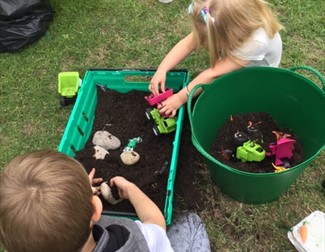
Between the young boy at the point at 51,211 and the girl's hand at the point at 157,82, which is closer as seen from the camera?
the young boy at the point at 51,211

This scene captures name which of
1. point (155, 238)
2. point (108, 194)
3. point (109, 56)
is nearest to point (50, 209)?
point (155, 238)

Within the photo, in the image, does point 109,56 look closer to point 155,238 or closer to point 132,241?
point 155,238

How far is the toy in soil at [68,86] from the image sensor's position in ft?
6.95

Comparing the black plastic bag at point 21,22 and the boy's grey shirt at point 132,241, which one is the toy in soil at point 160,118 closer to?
the boy's grey shirt at point 132,241

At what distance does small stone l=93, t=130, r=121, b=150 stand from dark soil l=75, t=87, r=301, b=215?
0.02 meters

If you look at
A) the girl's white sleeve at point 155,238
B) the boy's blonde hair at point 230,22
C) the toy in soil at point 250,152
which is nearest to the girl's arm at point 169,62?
the boy's blonde hair at point 230,22

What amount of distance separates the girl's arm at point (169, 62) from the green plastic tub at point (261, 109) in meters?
0.28

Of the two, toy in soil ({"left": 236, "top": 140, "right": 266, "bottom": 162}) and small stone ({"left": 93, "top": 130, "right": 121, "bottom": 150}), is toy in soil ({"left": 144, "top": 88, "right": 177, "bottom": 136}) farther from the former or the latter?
toy in soil ({"left": 236, "top": 140, "right": 266, "bottom": 162})

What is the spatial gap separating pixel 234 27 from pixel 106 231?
0.93 meters

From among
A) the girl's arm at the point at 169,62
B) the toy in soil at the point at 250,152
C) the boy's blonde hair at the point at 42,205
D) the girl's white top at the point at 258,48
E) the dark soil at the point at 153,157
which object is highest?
the boy's blonde hair at the point at 42,205

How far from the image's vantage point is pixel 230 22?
61.6 inches

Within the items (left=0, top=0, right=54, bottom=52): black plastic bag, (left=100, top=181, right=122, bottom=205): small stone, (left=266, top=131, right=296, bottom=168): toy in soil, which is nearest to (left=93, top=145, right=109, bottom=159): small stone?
(left=100, top=181, right=122, bottom=205): small stone

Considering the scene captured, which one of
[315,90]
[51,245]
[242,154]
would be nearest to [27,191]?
[51,245]

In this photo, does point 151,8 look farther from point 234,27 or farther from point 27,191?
point 27,191
